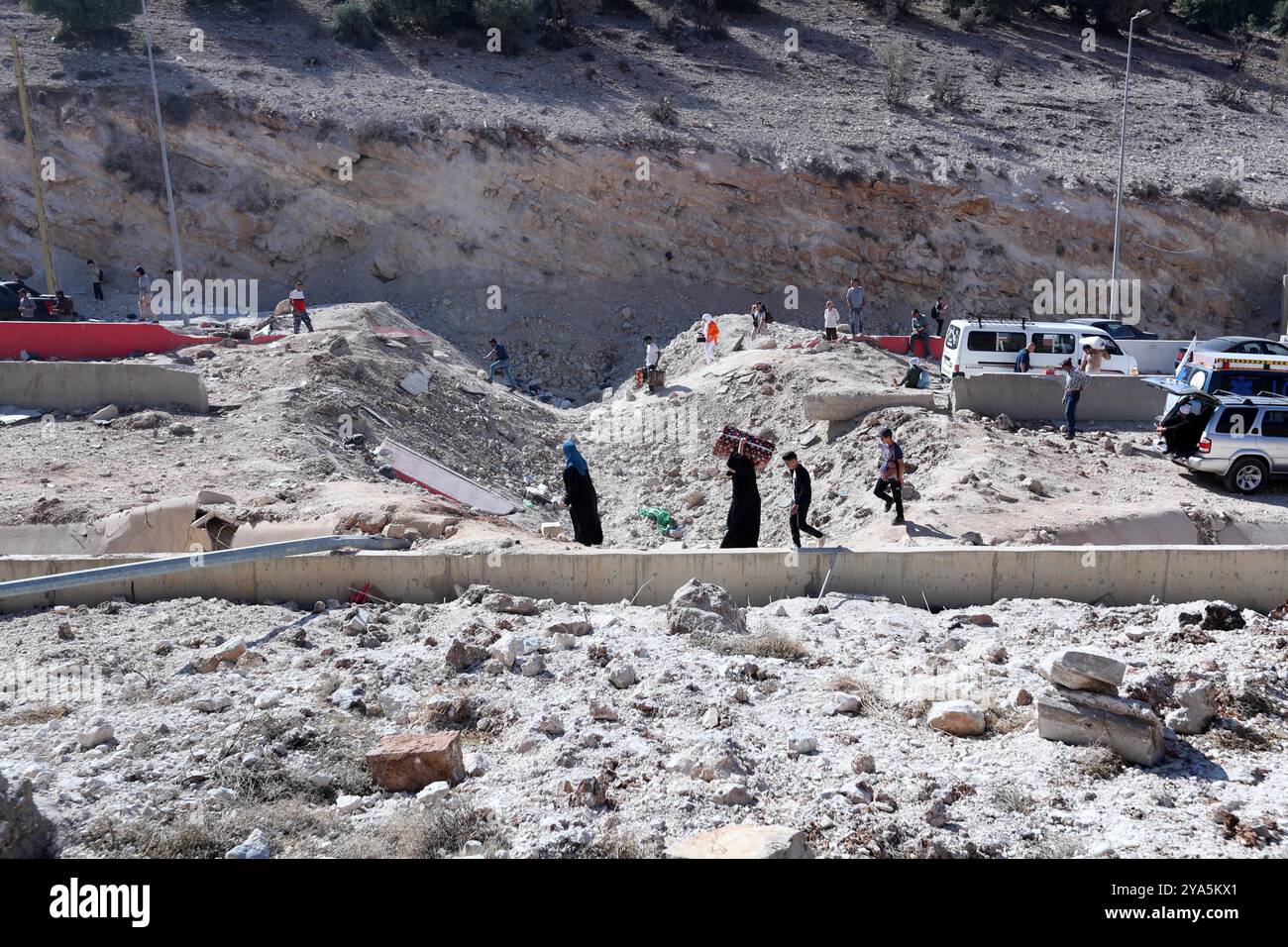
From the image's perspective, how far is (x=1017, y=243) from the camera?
97.0ft

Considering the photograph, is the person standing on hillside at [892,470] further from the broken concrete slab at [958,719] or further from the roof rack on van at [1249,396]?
the roof rack on van at [1249,396]

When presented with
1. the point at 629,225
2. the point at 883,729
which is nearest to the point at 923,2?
the point at 629,225

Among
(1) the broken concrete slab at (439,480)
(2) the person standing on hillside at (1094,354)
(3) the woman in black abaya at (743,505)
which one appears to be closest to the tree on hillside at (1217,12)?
(2) the person standing on hillside at (1094,354)

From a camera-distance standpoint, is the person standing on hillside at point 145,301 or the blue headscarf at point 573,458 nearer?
the blue headscarf at point 573,458

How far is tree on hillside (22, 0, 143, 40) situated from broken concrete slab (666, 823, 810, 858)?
35.9 m

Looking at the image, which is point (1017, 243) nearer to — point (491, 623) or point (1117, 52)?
point (1117, 52)

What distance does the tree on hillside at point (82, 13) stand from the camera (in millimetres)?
32156

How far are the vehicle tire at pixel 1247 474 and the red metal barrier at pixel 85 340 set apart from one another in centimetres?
1787

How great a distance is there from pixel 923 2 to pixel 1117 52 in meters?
7.98

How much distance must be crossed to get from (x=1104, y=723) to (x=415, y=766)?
387cm

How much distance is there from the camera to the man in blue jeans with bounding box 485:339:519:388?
23453mm

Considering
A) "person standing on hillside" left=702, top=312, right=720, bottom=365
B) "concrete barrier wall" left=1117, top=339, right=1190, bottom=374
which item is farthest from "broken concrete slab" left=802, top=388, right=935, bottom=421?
"concrete barrier wall" left=1117, top=339, right=1190, bottom=374

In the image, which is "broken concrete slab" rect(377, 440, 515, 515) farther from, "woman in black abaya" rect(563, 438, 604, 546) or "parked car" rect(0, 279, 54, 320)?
"parked car" rect(0, 279, 54, 320)

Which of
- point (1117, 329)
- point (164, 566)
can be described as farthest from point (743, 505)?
point (1117, 329)
